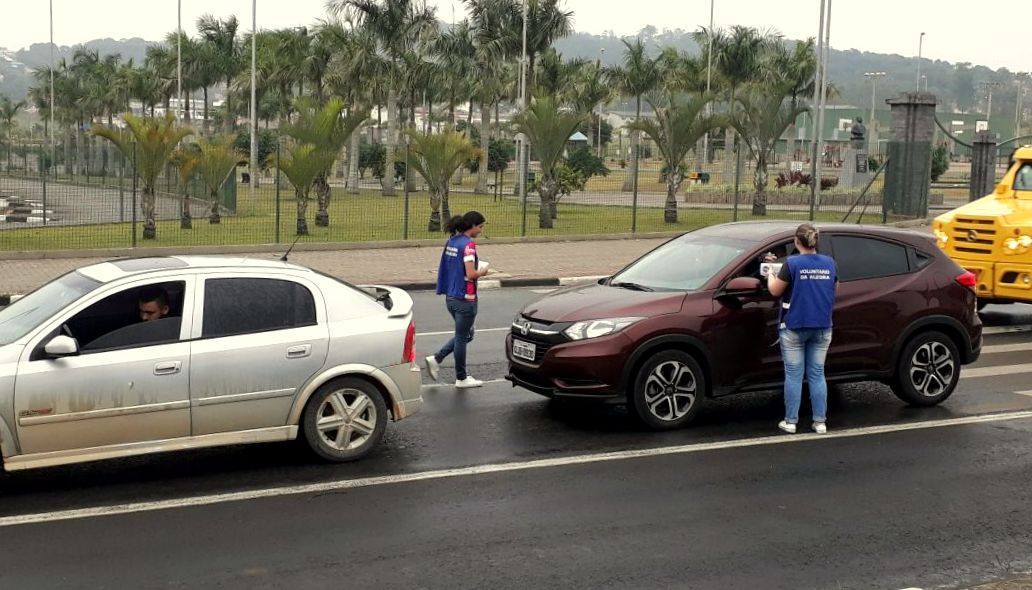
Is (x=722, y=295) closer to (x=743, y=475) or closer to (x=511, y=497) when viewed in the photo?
(x=743, y=475)

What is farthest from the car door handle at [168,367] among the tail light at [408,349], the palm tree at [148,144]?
the palm tree at [148,144]

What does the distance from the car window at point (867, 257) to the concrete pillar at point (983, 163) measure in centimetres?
2290

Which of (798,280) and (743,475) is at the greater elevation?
(798,280)

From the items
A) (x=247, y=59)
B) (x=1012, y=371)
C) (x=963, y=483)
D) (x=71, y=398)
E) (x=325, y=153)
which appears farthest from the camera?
(x=247, y=59)

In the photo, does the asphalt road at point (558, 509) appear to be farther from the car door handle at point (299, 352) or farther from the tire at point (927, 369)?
the car door handle at point (299, 352)

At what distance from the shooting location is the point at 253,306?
25.1 feet

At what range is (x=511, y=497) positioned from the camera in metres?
7.26

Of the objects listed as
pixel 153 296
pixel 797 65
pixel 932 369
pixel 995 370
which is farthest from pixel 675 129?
pixel 797 65

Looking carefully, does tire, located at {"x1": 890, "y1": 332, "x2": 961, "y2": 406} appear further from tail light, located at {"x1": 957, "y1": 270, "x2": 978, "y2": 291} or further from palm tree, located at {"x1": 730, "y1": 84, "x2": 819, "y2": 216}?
palm tree, located at {"x1": 730, "y1": 84, "x2": 819, "y2": 216}

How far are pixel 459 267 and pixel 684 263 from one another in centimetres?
202

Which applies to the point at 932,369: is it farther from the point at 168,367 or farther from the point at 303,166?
the point at 303,166

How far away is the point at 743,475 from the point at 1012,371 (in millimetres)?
5103

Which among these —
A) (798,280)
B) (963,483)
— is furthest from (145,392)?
(963,483)

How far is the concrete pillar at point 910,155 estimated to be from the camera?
102ft
